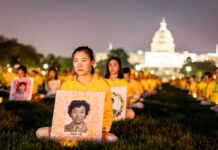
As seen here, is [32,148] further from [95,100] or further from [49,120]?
[49,120]

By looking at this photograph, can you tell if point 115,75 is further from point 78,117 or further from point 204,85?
point 204,85

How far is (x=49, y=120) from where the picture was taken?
11.6 m

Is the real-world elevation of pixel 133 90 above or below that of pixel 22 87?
above

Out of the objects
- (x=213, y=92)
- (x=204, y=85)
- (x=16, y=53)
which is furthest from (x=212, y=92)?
(x=16, y=53)

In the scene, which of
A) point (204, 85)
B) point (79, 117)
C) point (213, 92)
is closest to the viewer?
point (79, 117)

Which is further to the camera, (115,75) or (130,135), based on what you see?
(115,75)

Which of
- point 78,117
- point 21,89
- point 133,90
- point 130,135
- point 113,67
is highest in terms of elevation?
point 133,90

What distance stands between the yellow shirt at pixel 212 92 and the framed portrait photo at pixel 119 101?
28.8 ft

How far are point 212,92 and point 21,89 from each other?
7.64 metres

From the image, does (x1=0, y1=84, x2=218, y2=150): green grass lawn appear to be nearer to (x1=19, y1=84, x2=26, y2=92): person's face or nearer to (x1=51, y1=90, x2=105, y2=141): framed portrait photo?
(x1=51, y1=90, x2=105, y2=141): framed portrait photo

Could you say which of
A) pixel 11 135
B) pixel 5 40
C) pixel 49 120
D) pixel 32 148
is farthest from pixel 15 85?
pixel 5 40

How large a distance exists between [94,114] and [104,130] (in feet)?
1.74

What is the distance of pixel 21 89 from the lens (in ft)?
57.3

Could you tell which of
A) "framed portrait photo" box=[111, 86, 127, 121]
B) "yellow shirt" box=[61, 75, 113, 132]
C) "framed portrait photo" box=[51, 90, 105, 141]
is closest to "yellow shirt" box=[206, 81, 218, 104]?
"framed portrait photo" box=[111, 86, 127, 121]
